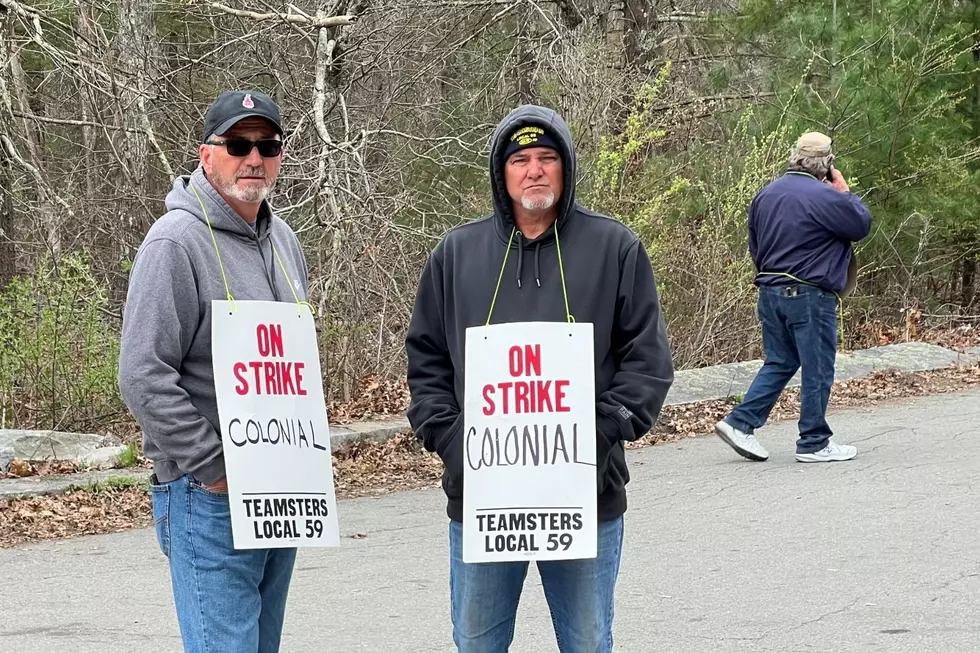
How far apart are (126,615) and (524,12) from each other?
11848 mm

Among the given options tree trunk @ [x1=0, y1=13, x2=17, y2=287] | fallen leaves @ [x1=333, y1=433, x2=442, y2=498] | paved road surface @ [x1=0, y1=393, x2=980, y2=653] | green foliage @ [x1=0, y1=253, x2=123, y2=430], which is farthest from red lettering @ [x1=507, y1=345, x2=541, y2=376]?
tree trunk @ [x1=0, y1=13, x2=17, y2=287]

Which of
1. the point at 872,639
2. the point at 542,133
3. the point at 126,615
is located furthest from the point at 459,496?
the point at 126,615

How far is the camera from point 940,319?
16.8 m

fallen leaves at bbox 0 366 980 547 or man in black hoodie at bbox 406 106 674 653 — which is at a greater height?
man in black hoodie at bbox 406 106 674 653

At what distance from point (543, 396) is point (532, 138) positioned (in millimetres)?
712

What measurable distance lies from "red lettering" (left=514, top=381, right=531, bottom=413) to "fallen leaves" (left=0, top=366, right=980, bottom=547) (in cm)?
401

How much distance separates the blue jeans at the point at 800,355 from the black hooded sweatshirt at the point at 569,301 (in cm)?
512

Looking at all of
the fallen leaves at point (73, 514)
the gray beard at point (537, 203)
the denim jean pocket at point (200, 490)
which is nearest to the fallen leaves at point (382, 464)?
the fallen leaves at point (73, 514)

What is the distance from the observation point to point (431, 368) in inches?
146

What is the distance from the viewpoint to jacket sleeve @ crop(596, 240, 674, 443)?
3480 mm

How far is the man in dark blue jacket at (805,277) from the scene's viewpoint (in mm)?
8398

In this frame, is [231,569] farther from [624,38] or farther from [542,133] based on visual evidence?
[624,38]

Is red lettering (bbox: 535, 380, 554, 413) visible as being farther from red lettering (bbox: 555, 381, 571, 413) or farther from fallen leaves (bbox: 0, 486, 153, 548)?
fallen leaves (bbox: 0, 486, 153, 548)

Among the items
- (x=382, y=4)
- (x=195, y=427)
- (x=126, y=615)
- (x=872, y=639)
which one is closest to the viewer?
(x=195, y=427)
